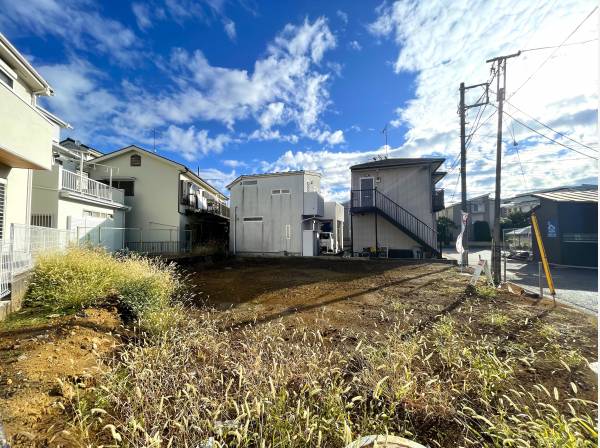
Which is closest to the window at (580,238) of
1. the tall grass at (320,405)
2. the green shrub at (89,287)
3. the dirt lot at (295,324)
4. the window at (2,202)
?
the dirt lot at (295,324)

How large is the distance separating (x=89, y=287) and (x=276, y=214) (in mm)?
12939

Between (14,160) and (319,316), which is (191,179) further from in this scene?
(319,316)

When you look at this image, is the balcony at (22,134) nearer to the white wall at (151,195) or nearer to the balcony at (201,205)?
the white wall at (151,195)

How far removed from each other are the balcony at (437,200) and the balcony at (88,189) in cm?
1909

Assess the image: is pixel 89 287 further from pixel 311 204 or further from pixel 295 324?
Answer: pixel 311 204

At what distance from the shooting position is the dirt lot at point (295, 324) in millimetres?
2475

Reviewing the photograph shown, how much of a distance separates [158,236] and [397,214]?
15.2 meters

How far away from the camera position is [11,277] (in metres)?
4.66

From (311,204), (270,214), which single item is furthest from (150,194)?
(311,204)

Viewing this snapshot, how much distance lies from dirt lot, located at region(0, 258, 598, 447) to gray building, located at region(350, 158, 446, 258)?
6247 mm

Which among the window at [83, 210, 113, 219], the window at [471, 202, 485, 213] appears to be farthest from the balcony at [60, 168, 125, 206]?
the window at [471, 202, 485, 213]

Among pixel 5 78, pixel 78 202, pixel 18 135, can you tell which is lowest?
pixel 78 202

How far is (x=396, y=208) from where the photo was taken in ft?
53.0

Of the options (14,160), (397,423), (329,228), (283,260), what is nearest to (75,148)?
(14,160)
